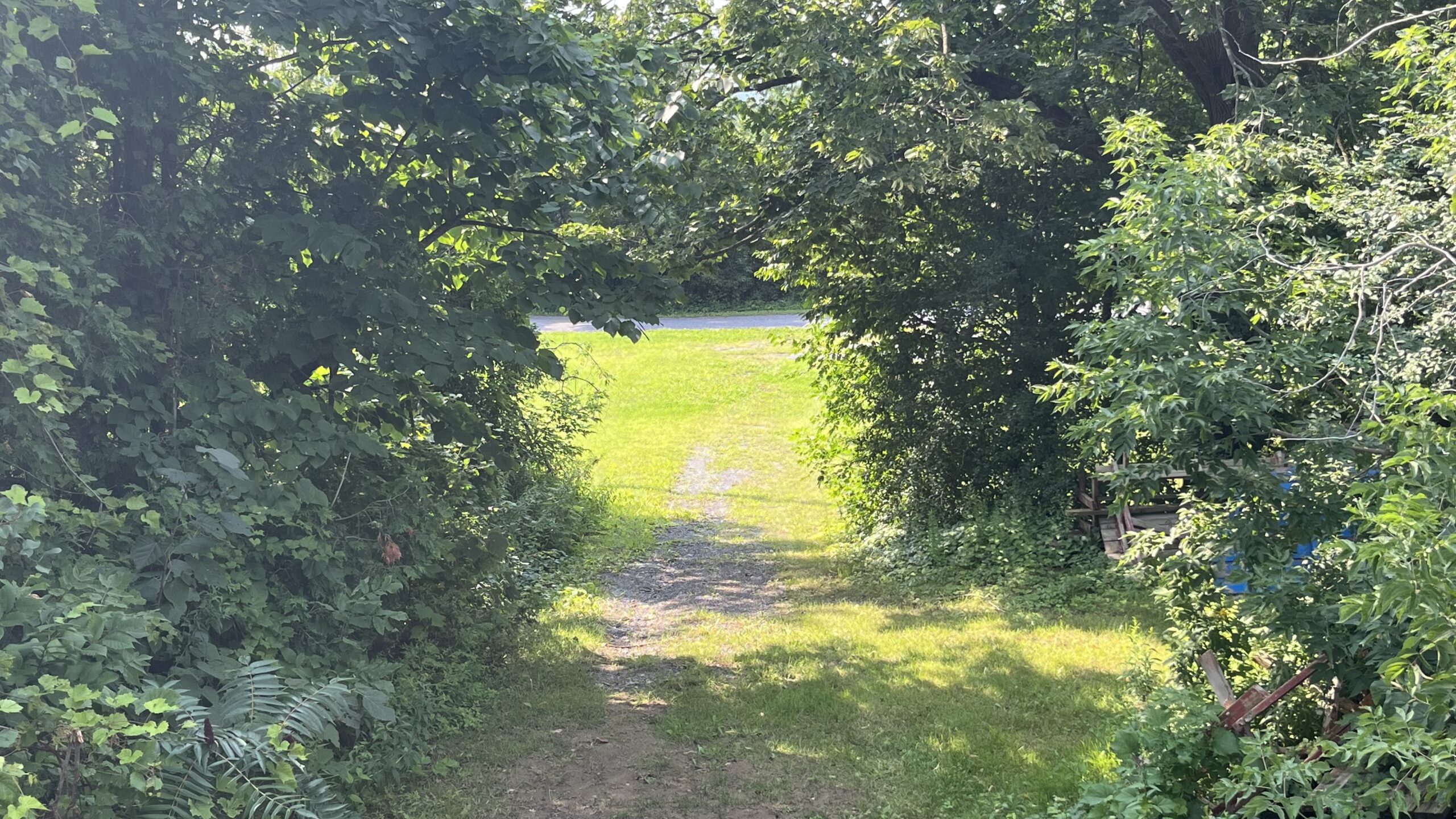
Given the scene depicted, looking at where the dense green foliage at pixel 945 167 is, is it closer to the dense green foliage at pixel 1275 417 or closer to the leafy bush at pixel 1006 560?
the leafy bush at pixel 1006 560

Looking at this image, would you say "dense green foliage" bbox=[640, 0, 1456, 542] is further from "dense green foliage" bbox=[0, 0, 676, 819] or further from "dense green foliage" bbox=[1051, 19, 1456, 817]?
"dense green foliage" bbox=[1051, 19, 1456, 817]

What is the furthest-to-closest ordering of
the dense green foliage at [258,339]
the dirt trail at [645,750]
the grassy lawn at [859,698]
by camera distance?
1. the grassy lawn at [859,698]
2. the dirt trail at [645,750]
3. the dense green foliage at [258,339]

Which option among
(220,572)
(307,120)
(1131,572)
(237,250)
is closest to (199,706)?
(220,572)

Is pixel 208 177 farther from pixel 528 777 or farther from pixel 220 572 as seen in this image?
pixel 528 777

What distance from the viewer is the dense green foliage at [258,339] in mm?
2949

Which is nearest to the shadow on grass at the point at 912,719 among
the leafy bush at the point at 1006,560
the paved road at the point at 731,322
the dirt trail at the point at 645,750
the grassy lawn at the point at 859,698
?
the grassy lawn at the point at 859,698

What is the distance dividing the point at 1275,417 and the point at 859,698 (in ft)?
10.2

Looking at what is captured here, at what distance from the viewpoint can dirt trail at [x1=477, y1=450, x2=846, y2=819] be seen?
15.6ft

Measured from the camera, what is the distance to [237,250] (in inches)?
170

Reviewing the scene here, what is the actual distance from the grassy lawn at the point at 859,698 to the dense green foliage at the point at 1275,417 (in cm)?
99

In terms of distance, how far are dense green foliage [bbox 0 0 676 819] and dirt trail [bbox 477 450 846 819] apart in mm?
825

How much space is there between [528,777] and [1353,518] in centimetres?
408

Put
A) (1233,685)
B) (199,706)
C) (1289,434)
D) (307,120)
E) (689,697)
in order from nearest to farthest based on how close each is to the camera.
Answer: (199,706) < (1289,434) < (307,120) < (1233,685) < (689,697)

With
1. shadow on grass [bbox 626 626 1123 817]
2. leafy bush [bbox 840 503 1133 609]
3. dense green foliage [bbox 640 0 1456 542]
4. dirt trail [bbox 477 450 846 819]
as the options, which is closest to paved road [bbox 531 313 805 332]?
A: dense green foliage [bbox 640 0 1456 542]
